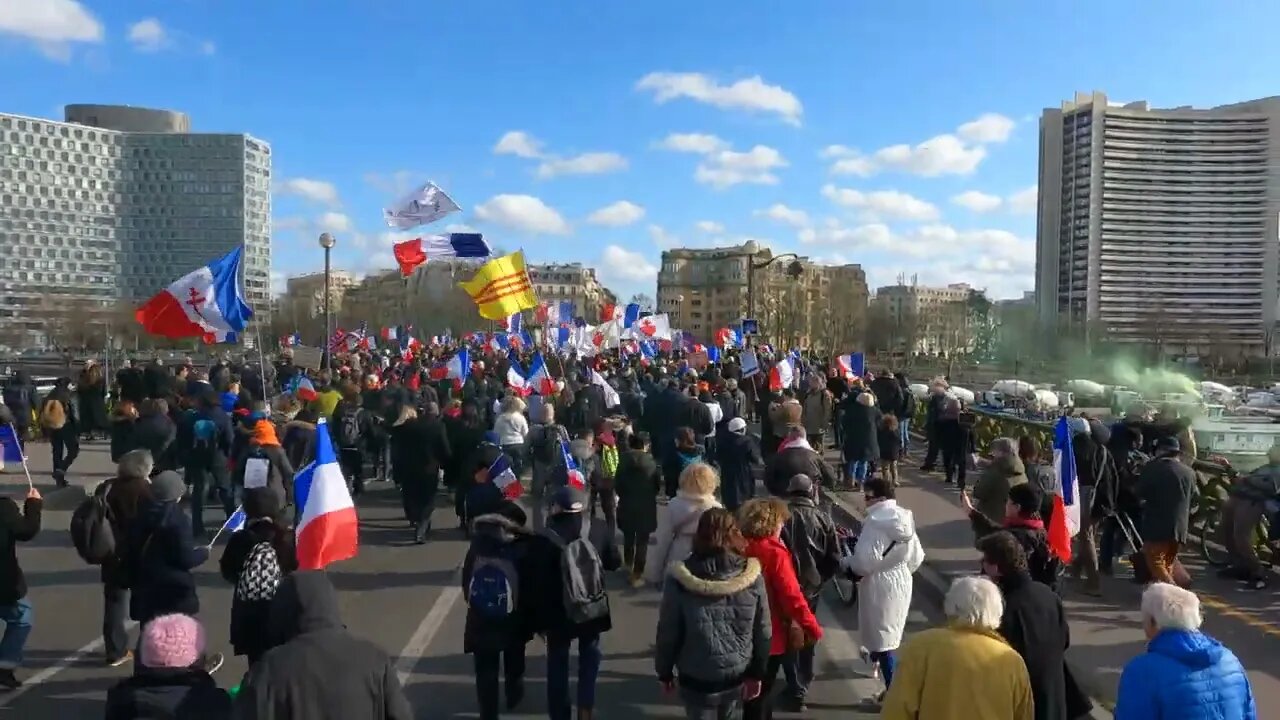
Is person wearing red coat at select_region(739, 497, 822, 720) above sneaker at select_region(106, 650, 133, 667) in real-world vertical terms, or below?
above

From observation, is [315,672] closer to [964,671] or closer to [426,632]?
[964,671]

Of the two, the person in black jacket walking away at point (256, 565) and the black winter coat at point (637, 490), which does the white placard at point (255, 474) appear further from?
the black winter coat at point (637, 490)

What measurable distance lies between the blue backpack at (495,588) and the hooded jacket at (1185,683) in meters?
3.10

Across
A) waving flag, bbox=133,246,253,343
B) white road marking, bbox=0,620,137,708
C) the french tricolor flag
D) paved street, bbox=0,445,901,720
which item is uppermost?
waving flag, bbox=133,246,253,343

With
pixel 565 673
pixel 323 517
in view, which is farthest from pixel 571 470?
pixel 565 673

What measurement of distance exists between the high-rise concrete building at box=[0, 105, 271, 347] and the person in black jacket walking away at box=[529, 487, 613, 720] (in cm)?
13783

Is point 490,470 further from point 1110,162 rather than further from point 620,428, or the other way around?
point 1110,162

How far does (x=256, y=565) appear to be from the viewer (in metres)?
5.34

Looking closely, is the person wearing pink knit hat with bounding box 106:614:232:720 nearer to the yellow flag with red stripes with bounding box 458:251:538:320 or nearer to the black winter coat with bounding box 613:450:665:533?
the black winter coat with bounding box 613:450:665:533

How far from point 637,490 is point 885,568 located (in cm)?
344

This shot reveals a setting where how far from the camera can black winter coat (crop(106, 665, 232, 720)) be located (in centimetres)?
351

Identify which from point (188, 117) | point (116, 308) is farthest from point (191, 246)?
point (116, 308)

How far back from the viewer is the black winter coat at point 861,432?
46.0ft

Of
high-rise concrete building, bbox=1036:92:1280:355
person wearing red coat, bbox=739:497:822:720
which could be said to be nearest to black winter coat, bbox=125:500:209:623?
person wearing red coat, bbox=739:497:822:720
